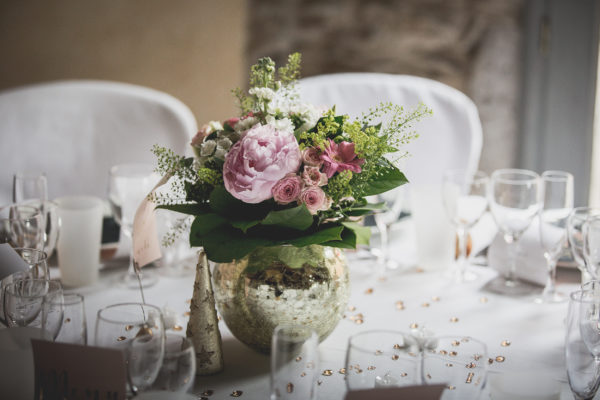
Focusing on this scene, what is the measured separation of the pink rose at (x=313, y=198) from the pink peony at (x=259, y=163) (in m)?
0.04

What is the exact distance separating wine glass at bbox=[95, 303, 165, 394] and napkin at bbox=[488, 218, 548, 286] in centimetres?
84

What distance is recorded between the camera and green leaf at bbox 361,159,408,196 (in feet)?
3.47

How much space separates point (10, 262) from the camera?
108 cm

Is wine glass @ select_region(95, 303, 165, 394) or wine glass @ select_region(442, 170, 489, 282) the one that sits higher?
wine glass @ select_region(442, 170, 489, 282)

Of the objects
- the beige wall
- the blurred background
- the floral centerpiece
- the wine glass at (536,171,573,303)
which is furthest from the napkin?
the beige wall

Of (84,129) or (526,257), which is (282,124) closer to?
(526,257)

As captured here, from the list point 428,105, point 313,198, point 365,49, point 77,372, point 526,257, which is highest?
point 365,49

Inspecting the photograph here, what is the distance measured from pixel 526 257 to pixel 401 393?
0.70 metres

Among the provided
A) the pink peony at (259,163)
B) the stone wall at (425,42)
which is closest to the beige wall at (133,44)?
the stone wall at (425,42)

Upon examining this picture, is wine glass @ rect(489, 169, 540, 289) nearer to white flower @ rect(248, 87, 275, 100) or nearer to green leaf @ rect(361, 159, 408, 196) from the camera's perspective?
green leaf @ rect(361, 159, 408, 196)

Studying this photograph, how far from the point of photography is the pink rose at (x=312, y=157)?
988mm

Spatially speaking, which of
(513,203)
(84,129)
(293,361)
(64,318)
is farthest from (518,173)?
(84,129)

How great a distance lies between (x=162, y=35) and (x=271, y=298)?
2.20m

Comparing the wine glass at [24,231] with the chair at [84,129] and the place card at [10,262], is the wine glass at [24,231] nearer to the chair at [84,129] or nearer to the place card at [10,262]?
the place card at [10,262]
